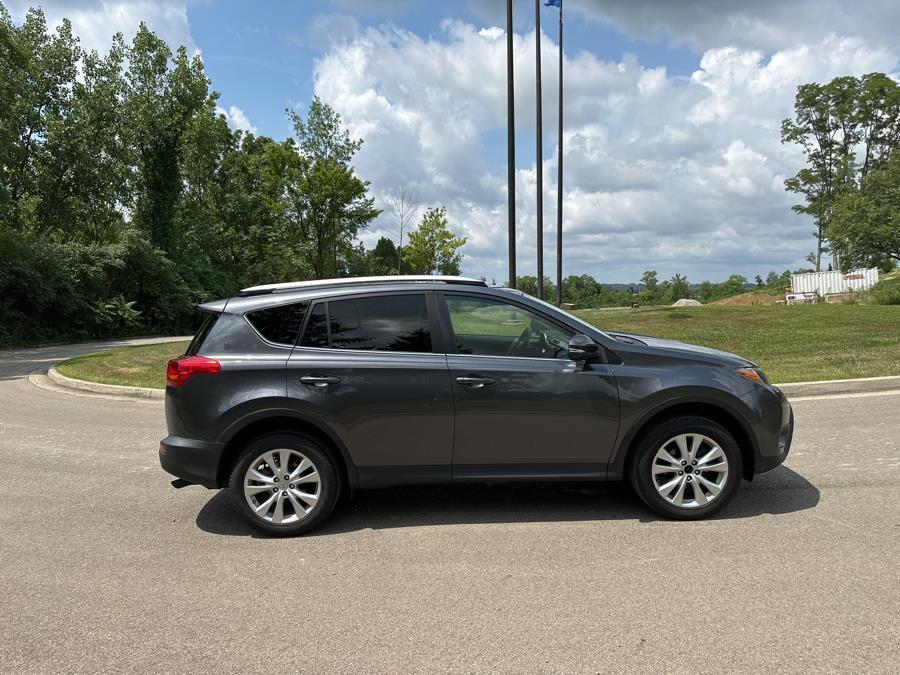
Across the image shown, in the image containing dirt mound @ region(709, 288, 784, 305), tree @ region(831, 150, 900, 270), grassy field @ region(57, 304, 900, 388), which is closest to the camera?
grassy field @ region(57, 304, 900, 388)

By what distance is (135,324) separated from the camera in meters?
26.4

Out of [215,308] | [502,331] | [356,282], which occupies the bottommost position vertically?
[502,331]

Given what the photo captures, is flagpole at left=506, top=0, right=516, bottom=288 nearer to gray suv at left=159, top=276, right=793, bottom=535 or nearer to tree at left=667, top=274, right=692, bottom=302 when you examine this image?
gray suv at left=159, top=276, right=793, bottom=535

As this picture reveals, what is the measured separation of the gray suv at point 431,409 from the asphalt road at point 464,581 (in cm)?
38

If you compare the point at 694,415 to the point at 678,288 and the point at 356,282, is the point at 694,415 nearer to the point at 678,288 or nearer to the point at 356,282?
the point at 356,282

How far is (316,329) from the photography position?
450cm

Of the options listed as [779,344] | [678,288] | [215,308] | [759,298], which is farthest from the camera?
[678,288]

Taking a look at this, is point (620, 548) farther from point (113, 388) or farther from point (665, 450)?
point (113, 388)

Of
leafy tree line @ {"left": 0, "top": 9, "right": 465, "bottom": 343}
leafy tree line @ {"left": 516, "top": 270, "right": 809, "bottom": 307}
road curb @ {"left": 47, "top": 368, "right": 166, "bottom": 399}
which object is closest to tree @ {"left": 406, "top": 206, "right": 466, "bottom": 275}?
leafy tree line @ {"left": 0, "top": 9, "right": 465, "bottom": 343}

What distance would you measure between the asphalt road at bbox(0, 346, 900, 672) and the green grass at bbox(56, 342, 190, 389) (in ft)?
20.9

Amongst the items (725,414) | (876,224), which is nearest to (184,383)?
(725,414)

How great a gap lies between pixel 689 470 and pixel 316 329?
2.78m

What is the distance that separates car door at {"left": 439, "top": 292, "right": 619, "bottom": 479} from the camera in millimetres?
4328

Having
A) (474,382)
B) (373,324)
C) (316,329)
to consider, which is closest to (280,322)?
(316,329)
